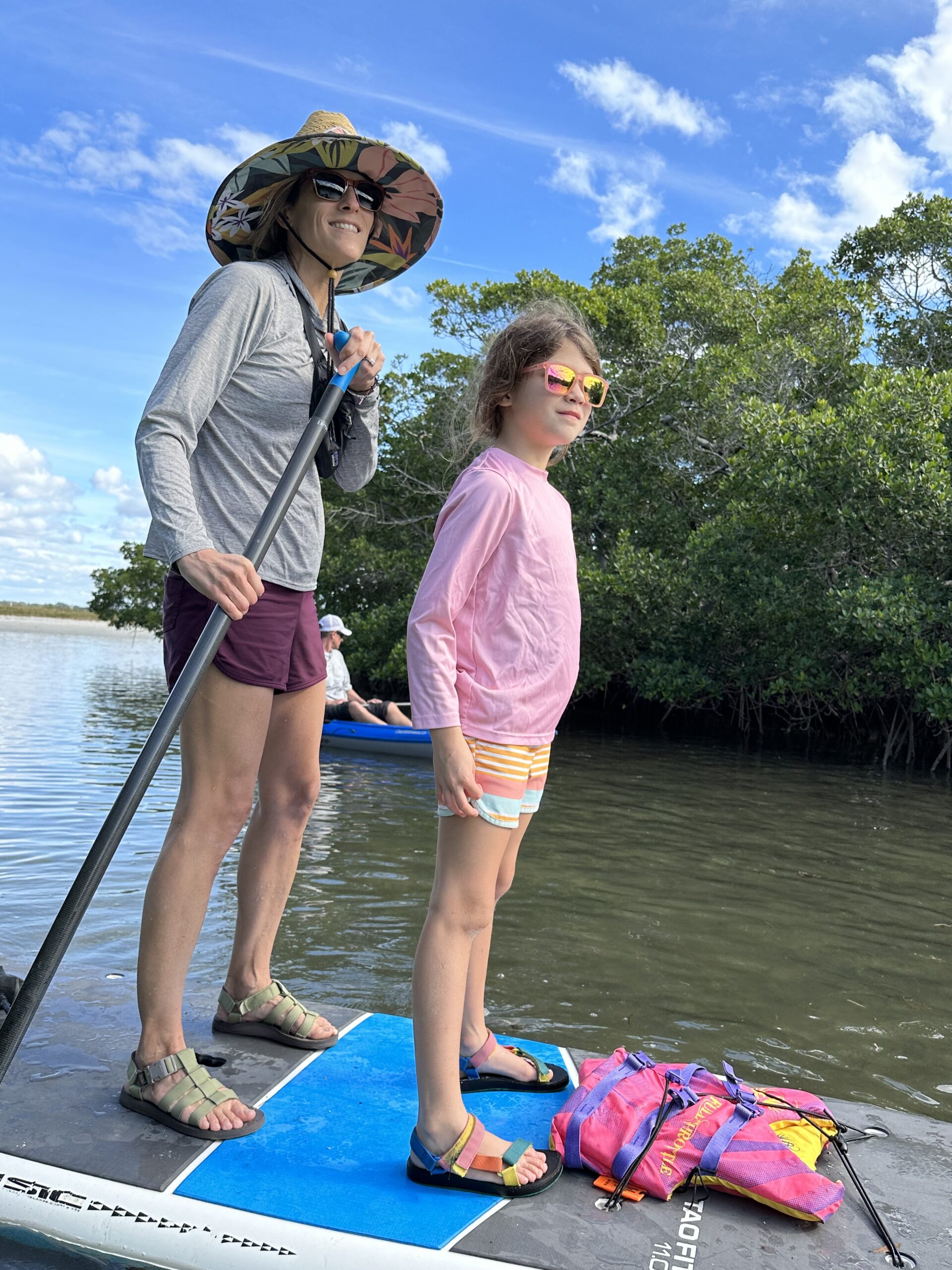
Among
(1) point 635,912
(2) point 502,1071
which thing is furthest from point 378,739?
(2) point 502,1071

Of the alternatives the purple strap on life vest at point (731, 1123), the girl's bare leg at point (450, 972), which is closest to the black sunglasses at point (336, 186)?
the girl's bare leg at point (450, 972)

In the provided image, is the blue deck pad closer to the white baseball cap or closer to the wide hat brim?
the wide hat brim

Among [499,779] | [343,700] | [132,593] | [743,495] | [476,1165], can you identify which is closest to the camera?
[476,1165]

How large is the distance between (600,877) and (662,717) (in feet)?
47.3

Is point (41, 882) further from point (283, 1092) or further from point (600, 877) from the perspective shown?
point (283, 1092)

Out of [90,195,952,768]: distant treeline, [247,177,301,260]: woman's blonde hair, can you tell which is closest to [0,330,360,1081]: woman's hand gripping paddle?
[247,177,301,260]: woman's blonde hair

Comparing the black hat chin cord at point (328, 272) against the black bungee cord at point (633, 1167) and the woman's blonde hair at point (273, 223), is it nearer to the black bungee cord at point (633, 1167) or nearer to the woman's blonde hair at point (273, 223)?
the woman's blonde hair at point (273, 223)

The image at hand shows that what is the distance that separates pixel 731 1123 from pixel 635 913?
3.52 metres

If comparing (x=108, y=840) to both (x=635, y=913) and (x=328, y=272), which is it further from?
(x=635, y=913)

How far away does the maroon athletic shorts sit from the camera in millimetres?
2312

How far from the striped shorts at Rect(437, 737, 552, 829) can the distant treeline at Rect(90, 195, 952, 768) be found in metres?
12.3

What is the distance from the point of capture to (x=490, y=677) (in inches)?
85.4

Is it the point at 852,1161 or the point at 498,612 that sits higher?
the point at 498,612

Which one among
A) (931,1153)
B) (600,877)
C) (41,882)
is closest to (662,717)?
(600,877)
